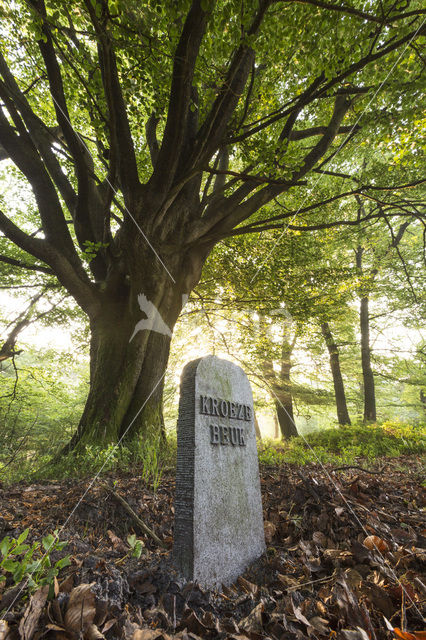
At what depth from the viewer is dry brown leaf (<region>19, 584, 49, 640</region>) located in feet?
3.56

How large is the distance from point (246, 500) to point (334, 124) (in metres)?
5.66

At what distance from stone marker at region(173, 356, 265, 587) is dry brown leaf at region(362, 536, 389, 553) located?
902 millimetres

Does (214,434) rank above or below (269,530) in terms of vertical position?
above

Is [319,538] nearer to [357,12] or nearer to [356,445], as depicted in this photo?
[357,12]

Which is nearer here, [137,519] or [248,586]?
[248,586]

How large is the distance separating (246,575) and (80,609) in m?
1.44

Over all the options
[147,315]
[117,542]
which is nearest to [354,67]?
[147,315]

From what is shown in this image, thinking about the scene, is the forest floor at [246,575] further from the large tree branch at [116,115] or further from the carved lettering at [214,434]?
the large tree branch at [116,115]

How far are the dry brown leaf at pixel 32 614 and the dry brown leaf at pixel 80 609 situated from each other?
0.12 metres

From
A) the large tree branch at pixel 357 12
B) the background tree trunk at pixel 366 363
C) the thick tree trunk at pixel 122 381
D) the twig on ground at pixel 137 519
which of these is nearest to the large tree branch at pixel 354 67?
the large tree branch at pixel 357 12

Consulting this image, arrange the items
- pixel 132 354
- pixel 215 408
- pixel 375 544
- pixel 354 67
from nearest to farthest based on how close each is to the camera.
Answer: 1. pixel 375 544
2. pixel 215 408
3. pixel 354 67
4. pixel 132 354

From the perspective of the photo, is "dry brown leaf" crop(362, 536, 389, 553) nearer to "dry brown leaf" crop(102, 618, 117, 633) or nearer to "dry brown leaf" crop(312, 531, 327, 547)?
"dry brown leaf" crop(312, 531, 327, 547)

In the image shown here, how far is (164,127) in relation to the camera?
522cm

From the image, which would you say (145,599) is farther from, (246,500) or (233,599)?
(246,500)
